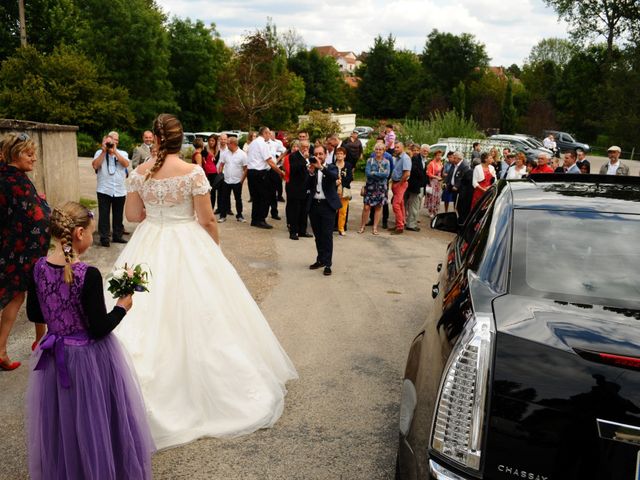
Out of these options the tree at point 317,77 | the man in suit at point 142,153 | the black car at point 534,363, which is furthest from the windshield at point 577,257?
the tree at point 317,77

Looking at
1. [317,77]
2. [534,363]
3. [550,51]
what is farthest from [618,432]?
[550,51]

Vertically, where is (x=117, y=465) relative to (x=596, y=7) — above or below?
below

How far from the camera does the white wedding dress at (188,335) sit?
4.26 meters

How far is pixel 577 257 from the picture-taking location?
3135mm

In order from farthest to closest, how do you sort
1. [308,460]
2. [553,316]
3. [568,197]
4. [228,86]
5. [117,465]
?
[228,86], [308,460], [568,197], [117,465], [553,316]

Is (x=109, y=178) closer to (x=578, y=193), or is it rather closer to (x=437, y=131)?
(x=578, y=193)

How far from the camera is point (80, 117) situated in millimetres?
33875

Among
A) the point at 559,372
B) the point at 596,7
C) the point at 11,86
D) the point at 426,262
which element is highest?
the point at 596,7

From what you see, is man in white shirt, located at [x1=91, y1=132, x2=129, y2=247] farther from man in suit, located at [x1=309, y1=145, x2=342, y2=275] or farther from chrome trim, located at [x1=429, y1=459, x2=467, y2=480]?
chrome trim, located at [x1=429, y1=459, x2=467, y2=480]

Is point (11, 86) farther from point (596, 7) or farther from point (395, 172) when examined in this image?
point (596, 7)

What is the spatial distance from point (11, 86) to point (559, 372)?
37.2 metres

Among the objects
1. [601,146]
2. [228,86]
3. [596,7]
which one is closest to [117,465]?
[228,86]

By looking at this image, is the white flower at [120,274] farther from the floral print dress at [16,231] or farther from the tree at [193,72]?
the tree at [193,72]

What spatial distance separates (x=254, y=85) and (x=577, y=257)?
1760 inches
